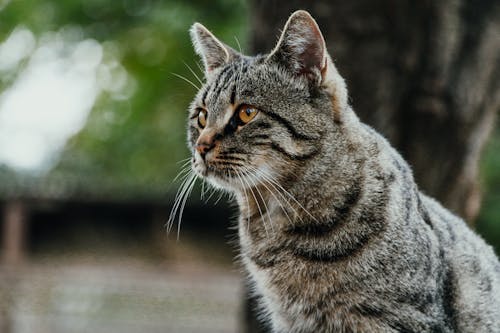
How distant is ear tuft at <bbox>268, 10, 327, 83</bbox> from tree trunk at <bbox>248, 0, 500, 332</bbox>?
107cm

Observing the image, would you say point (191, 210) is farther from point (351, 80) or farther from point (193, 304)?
point (351, 80)

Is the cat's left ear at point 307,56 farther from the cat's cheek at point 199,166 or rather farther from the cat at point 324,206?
the cat's cheek at point 199,166

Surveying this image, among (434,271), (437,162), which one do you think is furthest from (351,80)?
(434,271)

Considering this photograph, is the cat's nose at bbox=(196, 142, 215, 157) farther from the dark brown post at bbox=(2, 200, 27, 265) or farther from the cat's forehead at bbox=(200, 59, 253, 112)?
the dark brown post at bbox=(2, 200, 27, 265)

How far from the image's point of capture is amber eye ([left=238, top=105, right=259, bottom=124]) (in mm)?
2150

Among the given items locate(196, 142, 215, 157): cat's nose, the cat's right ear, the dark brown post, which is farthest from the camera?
→ the dark brown post

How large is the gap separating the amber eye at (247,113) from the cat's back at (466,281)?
698 millimetres

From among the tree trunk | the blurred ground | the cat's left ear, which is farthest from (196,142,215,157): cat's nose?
the blurred ground

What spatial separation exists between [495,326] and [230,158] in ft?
3.54

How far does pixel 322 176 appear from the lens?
7.02 feet

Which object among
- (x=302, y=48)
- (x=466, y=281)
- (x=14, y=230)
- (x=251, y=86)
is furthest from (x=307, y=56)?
(x=14, y=230)

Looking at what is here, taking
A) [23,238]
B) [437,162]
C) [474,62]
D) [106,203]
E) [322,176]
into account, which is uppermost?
[474,62]

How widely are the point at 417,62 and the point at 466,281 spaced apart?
1.35 m

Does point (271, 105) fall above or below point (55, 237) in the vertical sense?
above
